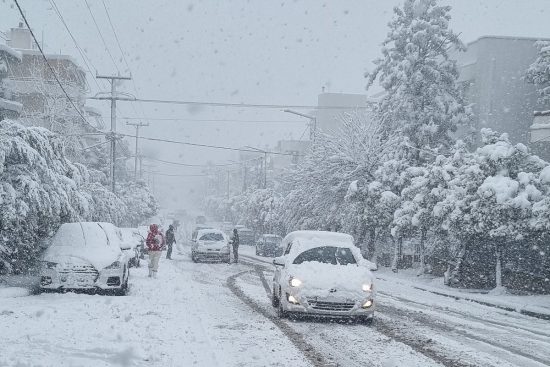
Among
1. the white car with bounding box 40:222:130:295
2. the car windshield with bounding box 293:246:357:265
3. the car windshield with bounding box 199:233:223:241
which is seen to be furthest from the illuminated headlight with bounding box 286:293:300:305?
the car windshield with bounding box 199:233:223:241

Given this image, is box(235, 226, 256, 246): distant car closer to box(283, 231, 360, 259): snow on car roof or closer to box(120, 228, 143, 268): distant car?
box(120, 228, 143, 268): distant car

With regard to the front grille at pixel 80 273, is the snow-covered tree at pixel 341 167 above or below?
above

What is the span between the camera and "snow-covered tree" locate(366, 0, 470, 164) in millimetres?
35281

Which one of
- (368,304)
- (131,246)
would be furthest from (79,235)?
(368,304)

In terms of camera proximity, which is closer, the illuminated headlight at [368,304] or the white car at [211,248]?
the illuminated headlight at [368,304]

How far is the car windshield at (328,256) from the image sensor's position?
13.4 m

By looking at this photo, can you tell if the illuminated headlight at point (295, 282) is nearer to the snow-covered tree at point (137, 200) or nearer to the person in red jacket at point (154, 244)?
the person in red jacket at point (154, 244)

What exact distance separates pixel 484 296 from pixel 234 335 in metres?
12.2

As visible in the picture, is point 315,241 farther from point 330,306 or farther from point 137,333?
point 137,333

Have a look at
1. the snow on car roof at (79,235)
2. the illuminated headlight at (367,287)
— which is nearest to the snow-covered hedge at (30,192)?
the snow on car roof at (79,235)

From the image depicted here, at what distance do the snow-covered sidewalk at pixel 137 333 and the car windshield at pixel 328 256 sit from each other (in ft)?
5.16

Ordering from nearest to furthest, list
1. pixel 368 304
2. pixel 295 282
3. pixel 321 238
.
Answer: pixel 368 304
pixel 295 282
pixel 321 238

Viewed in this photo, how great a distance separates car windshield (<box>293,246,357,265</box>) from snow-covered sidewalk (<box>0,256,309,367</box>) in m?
1.57

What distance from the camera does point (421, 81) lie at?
35125 mm
